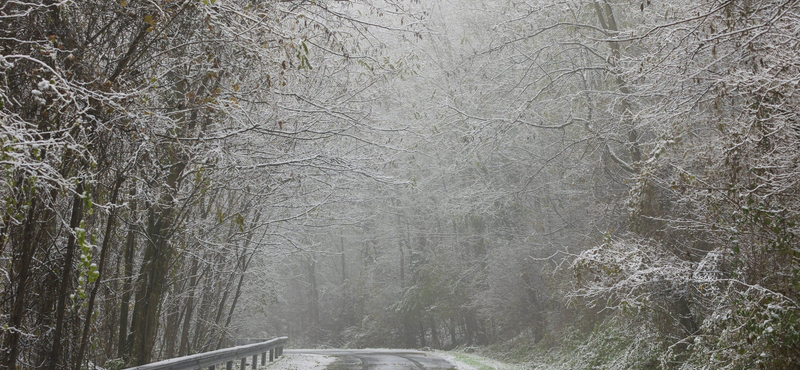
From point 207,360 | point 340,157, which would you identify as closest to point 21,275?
point 340,157

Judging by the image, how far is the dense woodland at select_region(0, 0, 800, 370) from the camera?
4688mm

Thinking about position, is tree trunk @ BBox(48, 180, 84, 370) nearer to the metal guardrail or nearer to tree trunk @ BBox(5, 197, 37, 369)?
tree trunk @ BBox(5, 197, 37, 369)

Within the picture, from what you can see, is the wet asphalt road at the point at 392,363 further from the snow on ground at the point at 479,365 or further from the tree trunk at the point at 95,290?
the tree trunk at the point at 95,290

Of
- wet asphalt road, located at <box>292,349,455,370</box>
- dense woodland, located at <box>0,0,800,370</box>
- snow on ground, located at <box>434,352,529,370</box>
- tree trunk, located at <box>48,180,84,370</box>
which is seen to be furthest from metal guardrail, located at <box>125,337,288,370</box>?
snow on ground, located at <box>434,352,529,370</box>

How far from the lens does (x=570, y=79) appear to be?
15.2 m

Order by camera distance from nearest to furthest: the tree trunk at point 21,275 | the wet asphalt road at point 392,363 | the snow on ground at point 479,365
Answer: the tree trunk at point 21,275, the wet asphalt road at point 392,363, the snow on ground at point 479,365

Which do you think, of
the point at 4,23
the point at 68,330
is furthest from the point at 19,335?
the point at 4,23

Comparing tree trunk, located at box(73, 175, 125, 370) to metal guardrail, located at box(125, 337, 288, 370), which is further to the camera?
metal guardrail, located at box(125, 337, 288, 370)

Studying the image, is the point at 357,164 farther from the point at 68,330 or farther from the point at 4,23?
the point at 4,23

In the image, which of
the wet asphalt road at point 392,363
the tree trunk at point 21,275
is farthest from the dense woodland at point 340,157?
the wet asphalt road at point 392,363

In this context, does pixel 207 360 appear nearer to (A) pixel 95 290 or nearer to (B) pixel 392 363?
(A) pixel 95 290

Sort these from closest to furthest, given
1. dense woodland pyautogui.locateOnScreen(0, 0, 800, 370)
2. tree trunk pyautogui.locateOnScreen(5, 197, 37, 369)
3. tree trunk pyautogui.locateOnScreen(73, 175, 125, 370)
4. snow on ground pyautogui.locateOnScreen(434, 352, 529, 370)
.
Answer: tree trunk pyautogui.locateOnScreen(5, 197, 37, 369)
dense woodland pyautogui.locateOnScreen(0, 0, 800, 370)
tree trunk pyautogui.locateOnScreen(73, 175, 125, 370)
snow on ground pyautogui.locateOnScreen(434, 352, 529, 370)

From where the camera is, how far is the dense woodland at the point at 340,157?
4.69 meters

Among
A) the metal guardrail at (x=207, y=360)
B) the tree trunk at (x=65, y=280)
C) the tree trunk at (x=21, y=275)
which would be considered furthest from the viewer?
the metal guardrail at (x=207, y=360)
